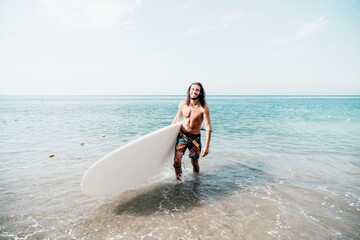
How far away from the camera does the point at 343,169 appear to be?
6.17m

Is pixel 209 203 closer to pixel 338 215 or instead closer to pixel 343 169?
pixel 338 215

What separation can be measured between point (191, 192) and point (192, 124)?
1437 mm

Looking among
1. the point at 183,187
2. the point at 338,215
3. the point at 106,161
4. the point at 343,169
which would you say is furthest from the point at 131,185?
the point at 343,169

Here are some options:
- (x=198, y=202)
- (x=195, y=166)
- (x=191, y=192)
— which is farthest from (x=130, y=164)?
(x=195, y=166)

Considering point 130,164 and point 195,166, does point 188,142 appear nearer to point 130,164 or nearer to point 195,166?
point 195,166

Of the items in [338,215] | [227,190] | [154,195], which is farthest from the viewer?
[227,190]

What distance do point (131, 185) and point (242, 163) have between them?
3782mm

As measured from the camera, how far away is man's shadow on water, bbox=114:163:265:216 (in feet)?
13.0

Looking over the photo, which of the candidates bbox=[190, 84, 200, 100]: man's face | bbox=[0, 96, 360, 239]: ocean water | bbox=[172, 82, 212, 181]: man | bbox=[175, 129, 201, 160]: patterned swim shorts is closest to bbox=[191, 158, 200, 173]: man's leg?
bbox=[0, 96, 360, 239]: ocean water

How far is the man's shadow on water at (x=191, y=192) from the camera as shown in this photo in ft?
13.0

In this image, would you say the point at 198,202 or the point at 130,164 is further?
the point at 130,164

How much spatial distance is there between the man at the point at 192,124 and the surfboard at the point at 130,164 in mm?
221

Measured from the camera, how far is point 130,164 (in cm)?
439

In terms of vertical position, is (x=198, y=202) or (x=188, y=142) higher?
(x=188, y=142)
